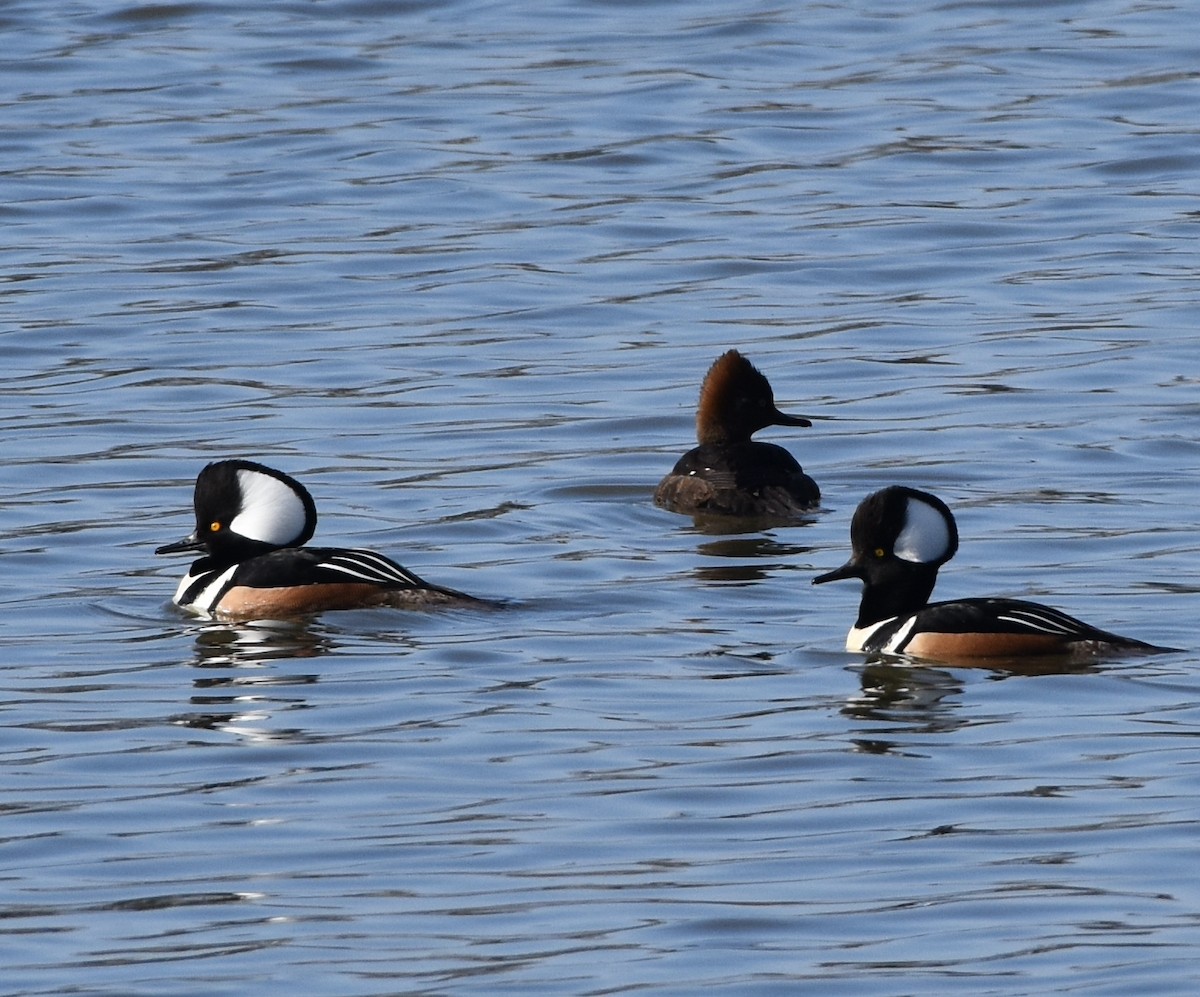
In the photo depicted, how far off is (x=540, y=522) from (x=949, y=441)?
8.57 ft

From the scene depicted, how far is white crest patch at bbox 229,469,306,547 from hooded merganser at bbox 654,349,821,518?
2359 millimetres

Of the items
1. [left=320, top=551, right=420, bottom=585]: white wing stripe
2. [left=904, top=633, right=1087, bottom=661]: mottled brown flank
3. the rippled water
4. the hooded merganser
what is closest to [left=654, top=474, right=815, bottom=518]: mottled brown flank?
the hooded merganser

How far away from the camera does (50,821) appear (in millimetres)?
7641

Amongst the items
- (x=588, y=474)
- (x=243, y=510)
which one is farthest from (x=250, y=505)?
(x=588, y=474)

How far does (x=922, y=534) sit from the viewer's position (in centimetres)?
998

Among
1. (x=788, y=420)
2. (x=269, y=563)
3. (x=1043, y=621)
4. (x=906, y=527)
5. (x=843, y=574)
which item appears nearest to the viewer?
(x=1043, y=621)

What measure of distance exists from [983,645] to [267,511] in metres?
3.06

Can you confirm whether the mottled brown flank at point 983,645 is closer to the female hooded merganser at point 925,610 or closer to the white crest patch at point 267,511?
the female hooded merganser at point 925,610

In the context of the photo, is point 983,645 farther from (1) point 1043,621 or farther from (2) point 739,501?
(2) point 739,501

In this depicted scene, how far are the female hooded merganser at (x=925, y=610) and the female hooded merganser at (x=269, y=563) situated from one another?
157 centimetres

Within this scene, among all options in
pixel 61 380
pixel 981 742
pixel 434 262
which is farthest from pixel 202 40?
pixel 981 742

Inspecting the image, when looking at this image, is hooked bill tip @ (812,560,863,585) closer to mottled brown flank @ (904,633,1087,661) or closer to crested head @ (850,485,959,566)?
crested head @ (850,485,959,566)

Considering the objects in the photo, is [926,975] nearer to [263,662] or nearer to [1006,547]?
[263,662]

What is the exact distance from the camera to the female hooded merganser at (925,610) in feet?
30.6
